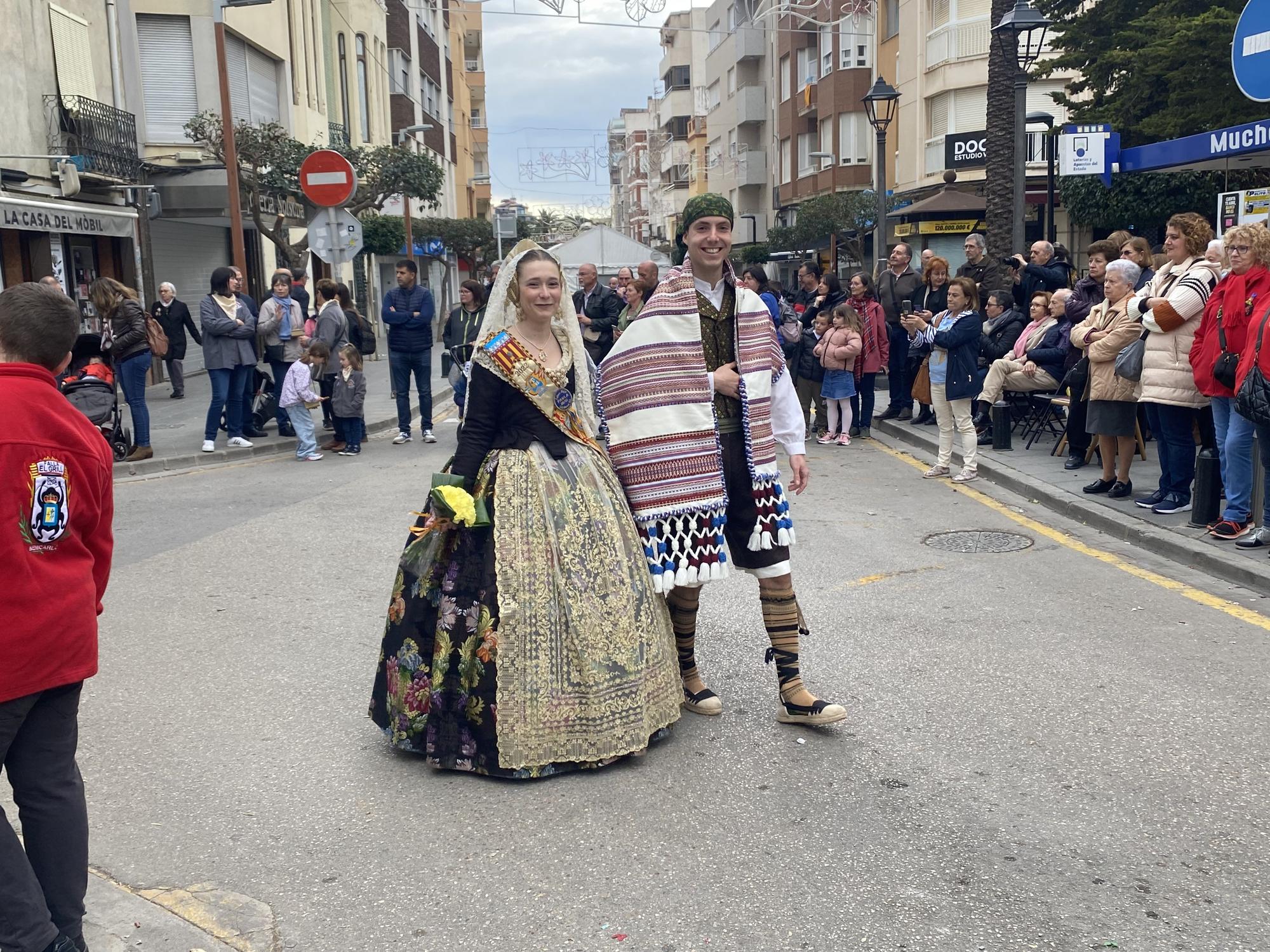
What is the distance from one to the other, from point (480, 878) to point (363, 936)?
16.4 inches

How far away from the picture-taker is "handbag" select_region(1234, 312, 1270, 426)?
22.1 ft

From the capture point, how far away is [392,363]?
566 inches

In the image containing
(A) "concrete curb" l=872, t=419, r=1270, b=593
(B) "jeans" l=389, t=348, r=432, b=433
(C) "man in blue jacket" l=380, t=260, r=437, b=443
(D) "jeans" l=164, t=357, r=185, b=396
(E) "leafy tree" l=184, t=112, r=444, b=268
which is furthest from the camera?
(E) "leafy tree" l=184, t=112, r=444, b=268

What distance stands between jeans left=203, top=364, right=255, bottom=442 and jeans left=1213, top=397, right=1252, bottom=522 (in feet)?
31.7

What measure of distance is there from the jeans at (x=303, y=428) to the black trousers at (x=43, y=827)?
10.1 metres

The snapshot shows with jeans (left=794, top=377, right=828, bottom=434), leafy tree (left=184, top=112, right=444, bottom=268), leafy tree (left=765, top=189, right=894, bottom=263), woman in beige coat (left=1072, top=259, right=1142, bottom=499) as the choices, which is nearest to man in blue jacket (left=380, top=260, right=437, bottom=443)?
jeans (left=794, top=377, right=828, bottom=434)

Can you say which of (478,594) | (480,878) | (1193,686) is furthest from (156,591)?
(1193,686)

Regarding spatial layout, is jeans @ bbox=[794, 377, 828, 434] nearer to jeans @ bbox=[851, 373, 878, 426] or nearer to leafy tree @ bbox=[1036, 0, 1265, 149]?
jeans @ bbox=[851, 373, 878, 426]

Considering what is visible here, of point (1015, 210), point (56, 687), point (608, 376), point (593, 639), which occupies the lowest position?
point (593, 639)

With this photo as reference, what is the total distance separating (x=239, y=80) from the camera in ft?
82.3

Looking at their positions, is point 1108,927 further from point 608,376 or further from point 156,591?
point 156,591

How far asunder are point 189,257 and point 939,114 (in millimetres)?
21626

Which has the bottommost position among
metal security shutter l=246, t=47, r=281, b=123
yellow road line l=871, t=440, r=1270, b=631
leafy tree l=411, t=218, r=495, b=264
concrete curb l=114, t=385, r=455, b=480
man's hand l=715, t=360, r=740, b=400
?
yellow road line l=871, t=440, r=1270, b=631

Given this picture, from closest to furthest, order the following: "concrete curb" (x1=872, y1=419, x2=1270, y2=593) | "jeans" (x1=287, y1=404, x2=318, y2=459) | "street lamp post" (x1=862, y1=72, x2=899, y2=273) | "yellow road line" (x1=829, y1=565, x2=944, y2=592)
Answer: "concrete curb" (x1=872, y1=419, x2=1270, y2=593), "yellow road line" (x1=829, y1=565, x2=944, y2=592), "jeans" (x1=287, y1=404, x2=318, y2=459), "street lamp post" (x1=862, y1=72, x2=899, y2=273)
